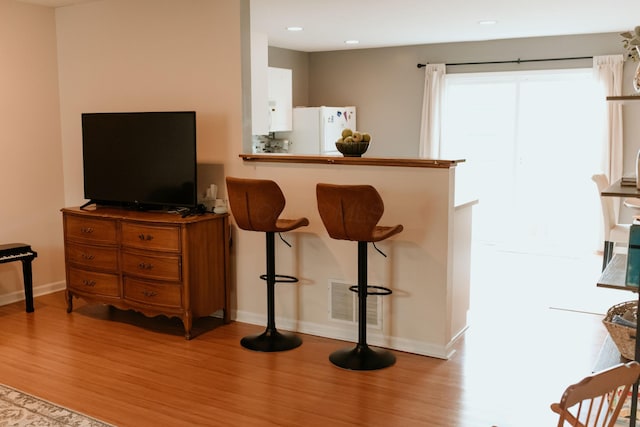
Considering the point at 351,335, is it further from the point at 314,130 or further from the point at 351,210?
the point at 314,130

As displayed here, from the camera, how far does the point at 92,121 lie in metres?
4.99

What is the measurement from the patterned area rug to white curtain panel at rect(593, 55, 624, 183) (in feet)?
20.2

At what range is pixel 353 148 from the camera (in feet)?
14.1

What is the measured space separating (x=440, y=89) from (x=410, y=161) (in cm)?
440

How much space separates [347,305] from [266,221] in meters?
0.85

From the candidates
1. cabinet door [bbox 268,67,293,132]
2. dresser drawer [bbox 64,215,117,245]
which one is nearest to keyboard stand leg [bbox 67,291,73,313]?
dresser drawer [bbox 64,215,117,245]

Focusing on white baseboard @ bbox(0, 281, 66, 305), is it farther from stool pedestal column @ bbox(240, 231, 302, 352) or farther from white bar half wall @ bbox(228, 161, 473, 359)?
stool pedestal column @ bbox(240, 231, 302, 352)

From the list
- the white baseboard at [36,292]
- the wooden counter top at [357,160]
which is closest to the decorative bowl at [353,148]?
the wooden counter top at [357,160]

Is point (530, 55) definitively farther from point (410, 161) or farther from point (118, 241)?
point (118, 241)

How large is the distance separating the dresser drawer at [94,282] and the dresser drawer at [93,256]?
0.06 meters

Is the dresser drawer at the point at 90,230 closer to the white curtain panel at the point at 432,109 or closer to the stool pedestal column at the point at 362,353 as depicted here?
the stool pedestal column at the point at 362,353

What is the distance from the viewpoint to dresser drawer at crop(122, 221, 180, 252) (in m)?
4.39

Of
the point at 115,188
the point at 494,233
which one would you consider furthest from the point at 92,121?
the point at 494,233

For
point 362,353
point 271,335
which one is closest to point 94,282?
point 271,335
